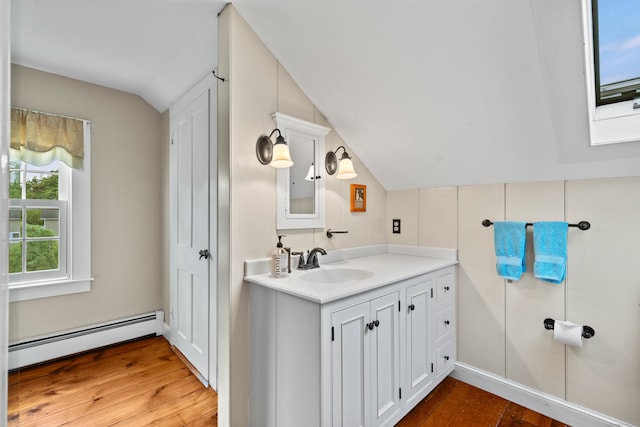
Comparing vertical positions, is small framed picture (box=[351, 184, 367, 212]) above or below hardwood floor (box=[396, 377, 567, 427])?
above

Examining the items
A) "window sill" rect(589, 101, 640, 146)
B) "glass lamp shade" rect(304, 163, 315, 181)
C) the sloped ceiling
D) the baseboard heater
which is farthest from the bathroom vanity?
the baseboard heater

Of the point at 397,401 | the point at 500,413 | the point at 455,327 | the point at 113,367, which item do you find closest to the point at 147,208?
the point at 113,367

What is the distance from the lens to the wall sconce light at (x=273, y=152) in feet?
5.37

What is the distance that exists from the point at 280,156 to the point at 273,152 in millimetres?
81

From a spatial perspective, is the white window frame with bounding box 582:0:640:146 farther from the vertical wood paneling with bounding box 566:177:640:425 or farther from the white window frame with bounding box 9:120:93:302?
the white window frame with bounding box 9:120:93:302

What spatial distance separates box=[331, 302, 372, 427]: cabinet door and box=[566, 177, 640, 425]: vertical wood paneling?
1.29 meters

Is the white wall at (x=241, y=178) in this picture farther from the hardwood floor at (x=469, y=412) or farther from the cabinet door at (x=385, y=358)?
the hardwood floor at (x=469, y=412)

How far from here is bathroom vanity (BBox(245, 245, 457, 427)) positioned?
4.11 ft

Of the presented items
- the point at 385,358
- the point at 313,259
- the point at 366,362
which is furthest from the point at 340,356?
the point at 313,259

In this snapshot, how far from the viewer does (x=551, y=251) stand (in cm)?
171


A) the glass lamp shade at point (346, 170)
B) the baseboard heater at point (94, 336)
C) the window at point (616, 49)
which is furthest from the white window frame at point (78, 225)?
the window at point (616, 49)

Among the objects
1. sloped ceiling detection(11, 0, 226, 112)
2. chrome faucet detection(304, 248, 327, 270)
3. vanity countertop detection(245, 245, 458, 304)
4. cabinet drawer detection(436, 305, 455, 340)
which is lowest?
cabinet drawer detection(436, 305, 455, 340)

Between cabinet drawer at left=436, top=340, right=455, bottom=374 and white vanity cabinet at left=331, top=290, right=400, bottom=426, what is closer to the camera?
white vanity cabinet at left=331, top=290, right=400, bottom=426

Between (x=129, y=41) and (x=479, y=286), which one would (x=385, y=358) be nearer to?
(x=479, y=286)
